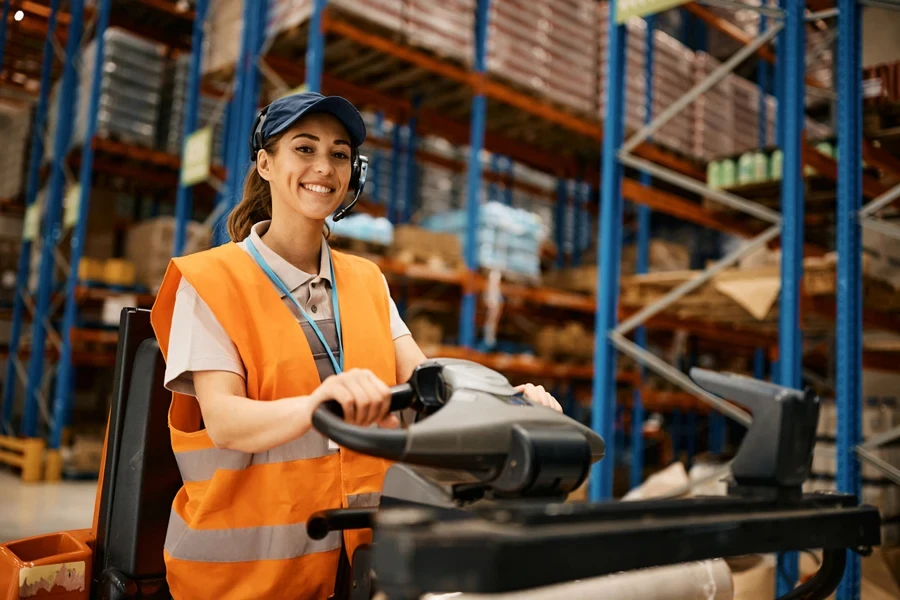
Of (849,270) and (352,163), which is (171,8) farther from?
(352,163)

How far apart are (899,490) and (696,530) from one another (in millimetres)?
4881

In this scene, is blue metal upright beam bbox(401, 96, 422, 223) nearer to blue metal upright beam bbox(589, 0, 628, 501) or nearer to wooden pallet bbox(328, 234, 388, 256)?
wooden pallet bbox(328, 234, 388, 256)

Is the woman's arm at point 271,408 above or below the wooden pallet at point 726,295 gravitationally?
below

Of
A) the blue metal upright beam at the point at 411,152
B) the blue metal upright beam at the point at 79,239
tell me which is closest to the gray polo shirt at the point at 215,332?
the blue metal upright beam at the point at 79,239

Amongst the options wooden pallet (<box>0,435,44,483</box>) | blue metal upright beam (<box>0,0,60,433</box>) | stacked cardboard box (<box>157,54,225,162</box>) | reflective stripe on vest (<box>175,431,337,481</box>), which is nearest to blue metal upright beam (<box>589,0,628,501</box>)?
reflective stripe on vest (<box>175,431,337,481</box>)

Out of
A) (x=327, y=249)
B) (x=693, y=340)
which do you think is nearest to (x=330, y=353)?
(x=327, y=249)

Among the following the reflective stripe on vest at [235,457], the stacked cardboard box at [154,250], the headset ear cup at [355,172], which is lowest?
the reflective stripe on vest at [235,457]

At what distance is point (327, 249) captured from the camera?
5.82 ft

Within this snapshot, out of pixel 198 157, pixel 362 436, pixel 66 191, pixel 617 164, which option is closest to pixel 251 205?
pixel 362 436

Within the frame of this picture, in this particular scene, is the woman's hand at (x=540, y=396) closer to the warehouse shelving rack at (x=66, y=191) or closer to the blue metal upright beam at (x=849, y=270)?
the blue metal upright beam at (x=849, y=270)

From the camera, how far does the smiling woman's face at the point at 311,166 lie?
5.28ft

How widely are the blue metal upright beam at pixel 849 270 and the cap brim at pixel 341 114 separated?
2.73 m

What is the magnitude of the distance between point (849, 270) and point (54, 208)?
803cm

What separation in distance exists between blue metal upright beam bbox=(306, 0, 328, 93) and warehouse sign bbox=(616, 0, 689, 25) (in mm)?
2368
